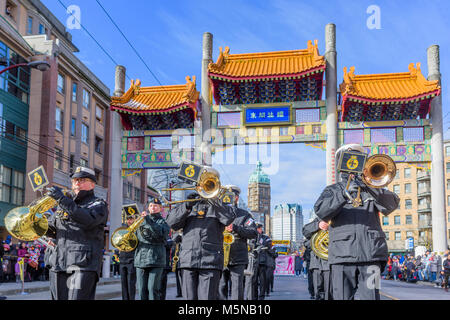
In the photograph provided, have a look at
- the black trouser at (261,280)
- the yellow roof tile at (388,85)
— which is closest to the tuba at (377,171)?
the black trouser at (261,280)

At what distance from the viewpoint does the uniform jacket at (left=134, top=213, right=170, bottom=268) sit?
9.30 metres

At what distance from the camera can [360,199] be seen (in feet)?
20.8

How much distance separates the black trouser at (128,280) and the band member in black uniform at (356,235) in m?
5.60

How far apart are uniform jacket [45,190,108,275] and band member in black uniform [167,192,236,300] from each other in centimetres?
122

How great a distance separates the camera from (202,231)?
23.7ft

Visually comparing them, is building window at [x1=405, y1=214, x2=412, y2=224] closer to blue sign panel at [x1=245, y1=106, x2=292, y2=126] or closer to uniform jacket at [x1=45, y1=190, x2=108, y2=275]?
blue sign panel at [x1=245, y1=106, x2=292, y2=126]

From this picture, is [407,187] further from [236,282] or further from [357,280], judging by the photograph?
[357,280]

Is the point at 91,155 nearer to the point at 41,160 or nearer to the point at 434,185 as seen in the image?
the point at 41,160

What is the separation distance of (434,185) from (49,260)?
21367 millimetres

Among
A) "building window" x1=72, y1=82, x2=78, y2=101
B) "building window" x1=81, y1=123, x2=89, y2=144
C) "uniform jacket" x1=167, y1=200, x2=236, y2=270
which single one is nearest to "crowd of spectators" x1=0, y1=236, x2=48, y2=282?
"uniform jacket" x1=167, y1=200, x2=236, y2=270

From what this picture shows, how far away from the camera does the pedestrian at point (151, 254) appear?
30.5 feet

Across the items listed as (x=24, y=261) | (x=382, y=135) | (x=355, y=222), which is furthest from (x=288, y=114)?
(x=355, y=222)

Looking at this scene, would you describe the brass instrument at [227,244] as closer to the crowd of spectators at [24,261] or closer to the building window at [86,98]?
the crowd of spectators at [24,261]
